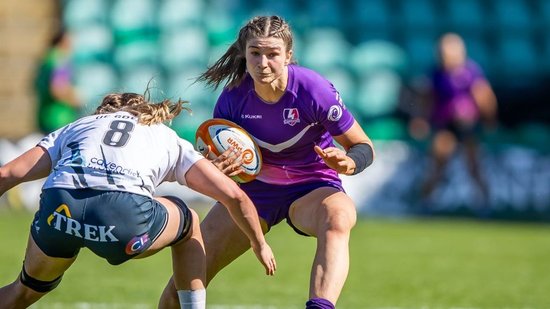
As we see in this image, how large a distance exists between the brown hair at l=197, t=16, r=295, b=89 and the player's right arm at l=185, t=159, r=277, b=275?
32.8 inches

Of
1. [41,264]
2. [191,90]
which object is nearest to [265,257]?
[41,264]

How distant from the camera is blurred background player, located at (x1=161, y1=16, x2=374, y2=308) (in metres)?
5.62

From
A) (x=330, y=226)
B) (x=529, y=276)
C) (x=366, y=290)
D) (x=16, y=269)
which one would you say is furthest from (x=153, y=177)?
(x=529, y=276)

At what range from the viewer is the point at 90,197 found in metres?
4.90

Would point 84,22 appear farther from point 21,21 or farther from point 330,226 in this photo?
point 330,226

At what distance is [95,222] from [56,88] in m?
9.05

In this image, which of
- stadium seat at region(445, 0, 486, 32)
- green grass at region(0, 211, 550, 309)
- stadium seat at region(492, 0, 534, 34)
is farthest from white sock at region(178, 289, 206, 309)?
stadium seat at region(492, 0, 534, 34)

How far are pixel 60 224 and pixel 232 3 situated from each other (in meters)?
12.6

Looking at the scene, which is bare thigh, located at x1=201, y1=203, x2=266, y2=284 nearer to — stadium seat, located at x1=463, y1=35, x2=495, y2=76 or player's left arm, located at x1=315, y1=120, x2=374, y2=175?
player's left arm, located at x1=315, y1=120, x2=374, y2=175

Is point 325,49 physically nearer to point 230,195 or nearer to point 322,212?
point 322,212

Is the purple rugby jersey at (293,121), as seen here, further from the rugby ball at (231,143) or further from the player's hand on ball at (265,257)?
the player's hand on ball at (265,257)

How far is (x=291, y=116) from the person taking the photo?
5812 mm

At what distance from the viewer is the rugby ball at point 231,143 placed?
18.7 ft

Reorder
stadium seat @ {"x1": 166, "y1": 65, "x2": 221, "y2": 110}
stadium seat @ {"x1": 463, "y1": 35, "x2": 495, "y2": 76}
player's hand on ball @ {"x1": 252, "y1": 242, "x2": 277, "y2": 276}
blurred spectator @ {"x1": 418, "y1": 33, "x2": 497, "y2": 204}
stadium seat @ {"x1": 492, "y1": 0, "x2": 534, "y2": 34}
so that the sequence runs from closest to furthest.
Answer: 1. player's hand on ball @ {"x1": 252, "y1": 242, "x2": 277, "y2": 276}
2. blurred spectator @ {"x1": 418, "y1": 33, "x2": 497, "y2": 204}
3. stadium seat @ {"x1": 166, "y1": 65, "x2": 221, "y2": 110}
4. stadium seat @ {"x1": 463, "y1": 35, "x2": 495, "y2": 76}
5. stadium seat @ {"x1": 492, "y1": 0, "x2": 534, "y2": 34}
